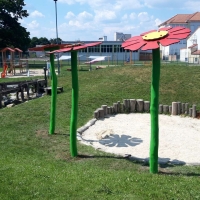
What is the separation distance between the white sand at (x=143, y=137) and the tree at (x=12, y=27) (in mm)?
38866

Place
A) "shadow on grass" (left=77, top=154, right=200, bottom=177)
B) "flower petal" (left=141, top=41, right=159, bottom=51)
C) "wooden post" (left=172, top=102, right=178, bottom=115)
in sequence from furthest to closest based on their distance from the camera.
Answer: "wooden post" (left=172, top=102, right=178, bottom=115) < "shadow on grass" (left=77, top=154, right=200, bottom=177) < "flower petal" (left=141, top=41, right=159, bottom=51)

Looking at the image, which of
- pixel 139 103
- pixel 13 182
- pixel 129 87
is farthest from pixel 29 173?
pixel 129 87

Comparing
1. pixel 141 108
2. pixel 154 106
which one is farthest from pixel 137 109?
pixel 154 106

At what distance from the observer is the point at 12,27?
5012 cm

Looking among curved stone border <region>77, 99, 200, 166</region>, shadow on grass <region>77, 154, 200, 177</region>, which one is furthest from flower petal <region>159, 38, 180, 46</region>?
curved stone border <region>77, 99, 200, 166</region>

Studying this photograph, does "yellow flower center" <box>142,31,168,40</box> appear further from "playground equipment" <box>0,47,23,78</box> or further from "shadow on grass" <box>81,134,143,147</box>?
"playground equipment" <box>0,47,23,78</box>

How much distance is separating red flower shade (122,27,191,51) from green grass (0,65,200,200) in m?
2.49

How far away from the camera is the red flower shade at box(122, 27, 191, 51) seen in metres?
6.39

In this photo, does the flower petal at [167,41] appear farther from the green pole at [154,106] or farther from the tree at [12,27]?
the tree at [12,27]

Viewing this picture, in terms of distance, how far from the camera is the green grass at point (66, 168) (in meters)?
5.21

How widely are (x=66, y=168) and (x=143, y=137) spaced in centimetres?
418

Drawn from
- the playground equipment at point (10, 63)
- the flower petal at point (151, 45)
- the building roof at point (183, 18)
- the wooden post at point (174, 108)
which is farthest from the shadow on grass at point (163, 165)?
the building roof at point (183, 18)

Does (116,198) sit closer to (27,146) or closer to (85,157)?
(85,157)

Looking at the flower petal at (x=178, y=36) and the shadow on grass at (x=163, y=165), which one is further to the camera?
the shadow on grass at (x=163, y=165)
